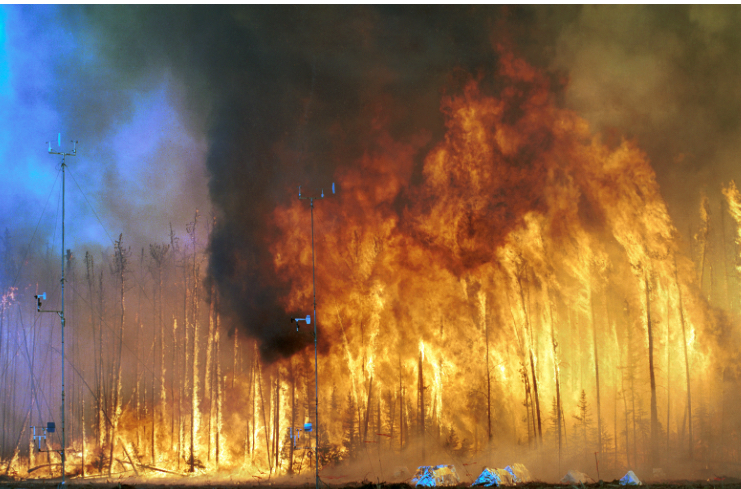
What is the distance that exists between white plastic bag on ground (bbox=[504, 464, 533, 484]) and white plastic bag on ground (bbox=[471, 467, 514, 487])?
311 millimetres

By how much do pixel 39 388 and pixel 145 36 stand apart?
1140cm

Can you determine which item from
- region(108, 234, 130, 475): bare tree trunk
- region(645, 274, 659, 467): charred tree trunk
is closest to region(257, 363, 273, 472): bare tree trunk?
region(108, 234, 130, 475): bare tree trunk

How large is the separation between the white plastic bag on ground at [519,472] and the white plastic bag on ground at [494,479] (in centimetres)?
31

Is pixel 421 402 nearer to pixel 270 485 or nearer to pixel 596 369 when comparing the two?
pixel 270 485

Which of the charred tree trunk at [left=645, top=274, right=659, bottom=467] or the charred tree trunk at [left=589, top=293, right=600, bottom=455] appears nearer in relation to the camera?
the charred tree trunk at [left=645, top=274, right=659, bottom=467]

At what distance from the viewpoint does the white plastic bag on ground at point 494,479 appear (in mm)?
11984

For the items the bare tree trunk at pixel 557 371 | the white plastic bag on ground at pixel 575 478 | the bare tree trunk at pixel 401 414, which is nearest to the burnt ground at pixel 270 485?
the white plastic bag on ground at pixel 575 478

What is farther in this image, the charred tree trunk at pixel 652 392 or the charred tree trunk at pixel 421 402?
the charred tree trunk at pixel 421 402

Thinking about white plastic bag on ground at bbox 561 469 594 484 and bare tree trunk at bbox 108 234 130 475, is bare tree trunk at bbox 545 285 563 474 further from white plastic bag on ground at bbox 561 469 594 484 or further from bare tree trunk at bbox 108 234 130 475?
bare tree trunk at bbox 108 234 130 475

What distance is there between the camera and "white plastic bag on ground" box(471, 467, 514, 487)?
11984 mm

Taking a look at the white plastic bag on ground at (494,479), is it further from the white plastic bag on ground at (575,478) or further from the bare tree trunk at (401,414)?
the bare tree trunk at (401,414)

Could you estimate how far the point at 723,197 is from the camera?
14969 millimetres

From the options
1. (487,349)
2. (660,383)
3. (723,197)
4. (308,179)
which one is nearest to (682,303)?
(660,383)

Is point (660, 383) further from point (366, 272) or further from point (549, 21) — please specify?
point (549, 21)
